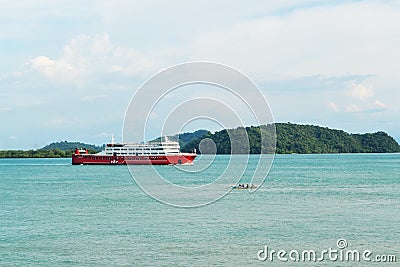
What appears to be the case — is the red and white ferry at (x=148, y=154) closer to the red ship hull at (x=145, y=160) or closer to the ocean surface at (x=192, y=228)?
the red ship hull at (x=145, y=160)

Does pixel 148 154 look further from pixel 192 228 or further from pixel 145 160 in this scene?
pixel 192 228

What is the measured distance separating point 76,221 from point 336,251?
50.2 ft

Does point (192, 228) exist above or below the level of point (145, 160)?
below

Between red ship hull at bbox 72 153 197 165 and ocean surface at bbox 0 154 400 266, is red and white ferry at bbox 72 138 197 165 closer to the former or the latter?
red ship hull at bbox 72 153 197 165

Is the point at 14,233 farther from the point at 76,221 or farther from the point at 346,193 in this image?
the point at 346,193

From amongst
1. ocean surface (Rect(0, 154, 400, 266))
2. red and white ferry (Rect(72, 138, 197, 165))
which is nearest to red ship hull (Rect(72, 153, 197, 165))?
red and white ferry (Rect(72, 138, 197, 165))

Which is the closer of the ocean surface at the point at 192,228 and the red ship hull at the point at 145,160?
the ocean surface at the point at 192,228

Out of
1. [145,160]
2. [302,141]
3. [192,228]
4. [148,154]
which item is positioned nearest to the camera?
[192,228]

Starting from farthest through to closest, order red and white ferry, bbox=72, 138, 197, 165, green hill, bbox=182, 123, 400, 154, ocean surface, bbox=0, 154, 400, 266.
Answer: green hill, bbox=182, 123, 400, 154, red and white ferry, bbox=72, 138, 197, 165, ocean surface, bbox=0, 154, 400, 266

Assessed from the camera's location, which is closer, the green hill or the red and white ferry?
the red and white ferry

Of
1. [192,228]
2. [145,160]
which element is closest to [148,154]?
[145,160]

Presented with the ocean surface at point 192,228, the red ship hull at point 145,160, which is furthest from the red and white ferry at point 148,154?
the ocean surface at point 192,228

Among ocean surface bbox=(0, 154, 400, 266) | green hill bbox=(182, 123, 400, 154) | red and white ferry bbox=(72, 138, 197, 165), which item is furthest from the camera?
green hill bbox=(182, 123, 400, 154)

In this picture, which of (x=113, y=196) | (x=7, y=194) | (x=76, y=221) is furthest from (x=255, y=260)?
(x=7, y=194)
